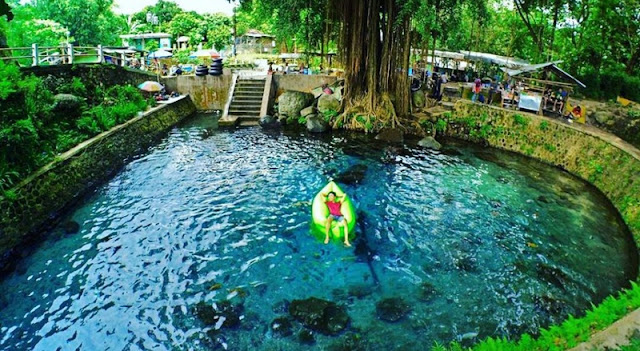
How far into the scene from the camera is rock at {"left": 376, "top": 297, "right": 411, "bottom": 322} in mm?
7991

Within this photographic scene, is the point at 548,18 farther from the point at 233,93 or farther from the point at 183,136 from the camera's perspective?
the point at 183,136

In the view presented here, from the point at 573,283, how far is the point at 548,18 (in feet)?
78.8

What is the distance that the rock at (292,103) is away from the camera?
23.3m

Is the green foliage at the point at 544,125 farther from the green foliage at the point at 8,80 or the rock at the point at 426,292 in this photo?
the green foliage at the point at 8,80

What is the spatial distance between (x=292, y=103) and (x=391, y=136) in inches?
256

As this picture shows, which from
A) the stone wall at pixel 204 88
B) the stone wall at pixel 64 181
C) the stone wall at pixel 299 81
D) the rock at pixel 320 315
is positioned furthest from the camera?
the stone wall at pixel 204 88

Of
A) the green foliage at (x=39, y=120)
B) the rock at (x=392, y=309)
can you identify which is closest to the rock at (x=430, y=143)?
the rock at (x=392, y=309)

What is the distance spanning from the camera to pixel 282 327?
769 cm

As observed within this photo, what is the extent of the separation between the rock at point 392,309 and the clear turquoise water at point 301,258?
0.14 m

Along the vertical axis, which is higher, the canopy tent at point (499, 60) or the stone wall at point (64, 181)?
the canopy tent at point (499, 60)

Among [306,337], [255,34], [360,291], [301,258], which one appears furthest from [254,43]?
[306,337]

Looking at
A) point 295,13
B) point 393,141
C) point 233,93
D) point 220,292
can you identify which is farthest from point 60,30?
point 220,292

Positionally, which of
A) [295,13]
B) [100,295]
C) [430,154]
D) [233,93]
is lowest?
[100,295]

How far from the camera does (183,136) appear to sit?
2028 cm
